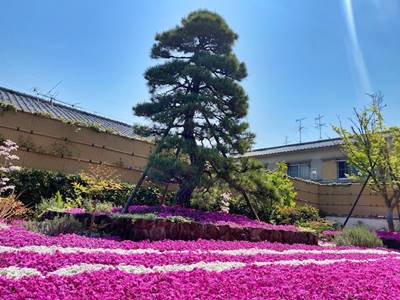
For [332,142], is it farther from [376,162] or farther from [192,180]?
[192,180]

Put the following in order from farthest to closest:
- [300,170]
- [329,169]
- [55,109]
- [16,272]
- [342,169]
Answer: [300,170] < [329,169] < [342,169] < [55,109] < [16,272]

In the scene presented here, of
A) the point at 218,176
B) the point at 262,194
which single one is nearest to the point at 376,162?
the point at 262,194

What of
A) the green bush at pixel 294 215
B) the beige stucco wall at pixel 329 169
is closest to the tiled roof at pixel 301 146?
the beige stucco wall at pixel 329 169

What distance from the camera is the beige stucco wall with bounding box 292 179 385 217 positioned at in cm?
1836

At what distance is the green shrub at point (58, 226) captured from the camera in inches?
248

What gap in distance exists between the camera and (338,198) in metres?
19.5

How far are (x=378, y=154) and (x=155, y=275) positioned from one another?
45.4 feet

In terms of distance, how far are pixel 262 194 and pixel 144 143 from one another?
4.83m

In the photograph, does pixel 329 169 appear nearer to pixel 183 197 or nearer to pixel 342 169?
pixel 342 169

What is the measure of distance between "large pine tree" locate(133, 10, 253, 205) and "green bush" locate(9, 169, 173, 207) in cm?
196

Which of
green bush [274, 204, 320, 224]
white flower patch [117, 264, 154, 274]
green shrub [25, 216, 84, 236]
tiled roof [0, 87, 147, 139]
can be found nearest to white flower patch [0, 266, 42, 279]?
white flower patch [117, 264, 154, 274]

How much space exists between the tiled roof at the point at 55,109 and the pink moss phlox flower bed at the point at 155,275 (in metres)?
7.04

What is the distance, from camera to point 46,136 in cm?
1042

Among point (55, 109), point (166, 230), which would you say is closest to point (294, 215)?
point (166, 230)
